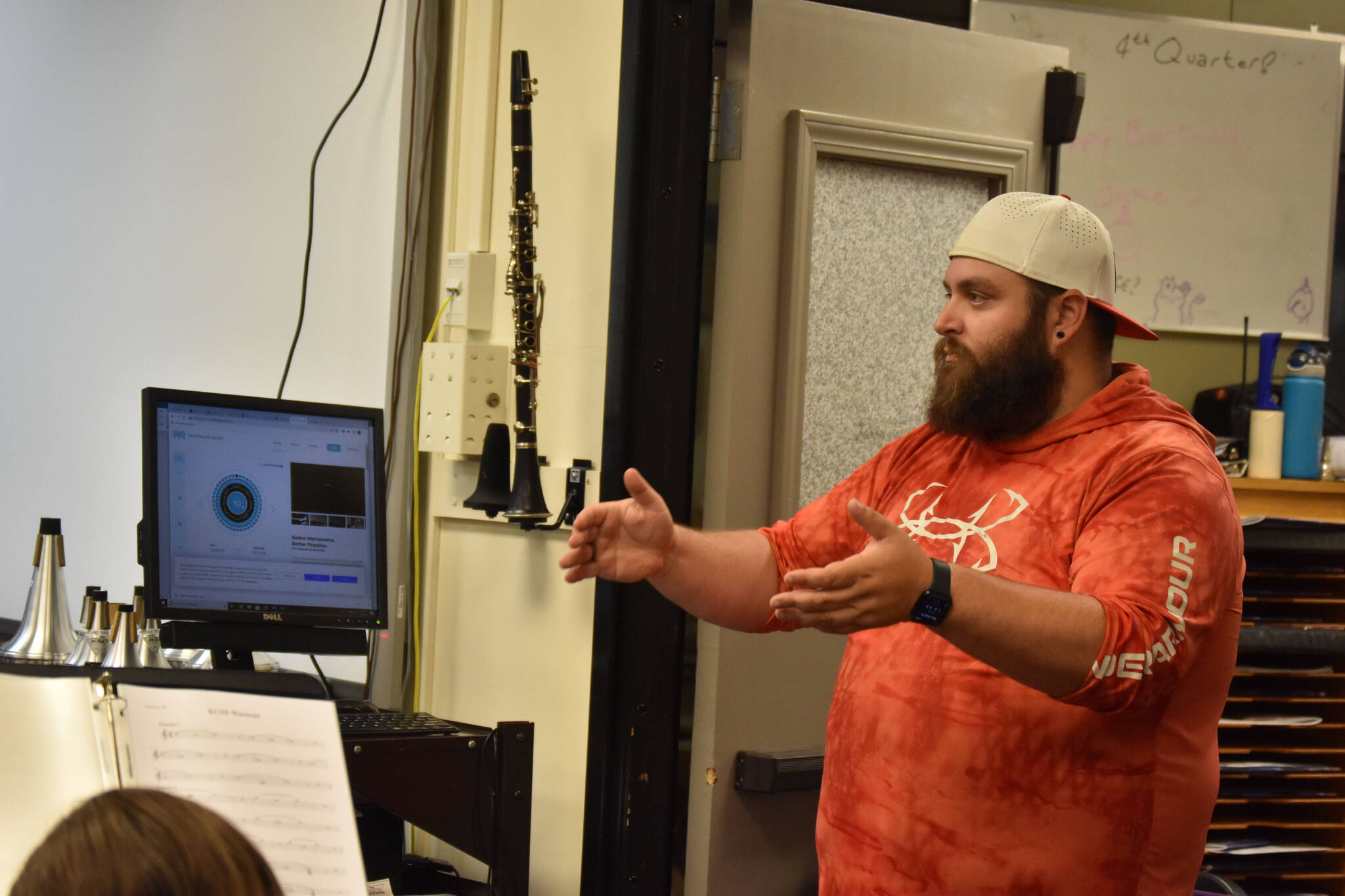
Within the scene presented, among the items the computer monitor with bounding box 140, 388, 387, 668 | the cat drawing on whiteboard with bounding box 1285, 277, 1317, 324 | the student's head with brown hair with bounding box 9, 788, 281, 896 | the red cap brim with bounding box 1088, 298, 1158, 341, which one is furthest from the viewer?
the cat drawing on whiteboard with bounding box 1285, 277, 1317, 324

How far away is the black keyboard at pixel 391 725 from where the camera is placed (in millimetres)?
1604

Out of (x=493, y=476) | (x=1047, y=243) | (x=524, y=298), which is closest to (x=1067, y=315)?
(x=1047, y=243)

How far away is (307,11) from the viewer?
2.79 meters

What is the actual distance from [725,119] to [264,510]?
37.5 inches

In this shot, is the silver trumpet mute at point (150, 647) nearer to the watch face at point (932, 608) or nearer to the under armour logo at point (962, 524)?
the under armour logo at point (962, 524)

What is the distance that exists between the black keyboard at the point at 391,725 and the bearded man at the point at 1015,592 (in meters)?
0.35

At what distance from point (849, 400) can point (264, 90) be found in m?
1.73

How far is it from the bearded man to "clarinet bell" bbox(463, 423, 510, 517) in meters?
0.57

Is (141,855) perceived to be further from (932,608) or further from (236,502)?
(236,502)

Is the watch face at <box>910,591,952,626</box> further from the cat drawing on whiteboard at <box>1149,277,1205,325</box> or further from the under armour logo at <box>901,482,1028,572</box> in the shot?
the cat drawing on whiteboard at <box>1149,277,1205,325</box>

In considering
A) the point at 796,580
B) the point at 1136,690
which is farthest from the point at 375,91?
the point at 1136,690

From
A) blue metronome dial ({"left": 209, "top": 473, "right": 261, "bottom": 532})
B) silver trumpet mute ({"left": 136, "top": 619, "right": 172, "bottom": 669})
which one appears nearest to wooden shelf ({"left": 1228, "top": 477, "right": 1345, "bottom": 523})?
blue metronome dial ({"left": 209, "top": 473, "right": 261, "bottom": 532})

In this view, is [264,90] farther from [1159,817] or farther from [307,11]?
[1159,817]

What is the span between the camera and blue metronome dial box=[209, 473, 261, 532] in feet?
6.19
